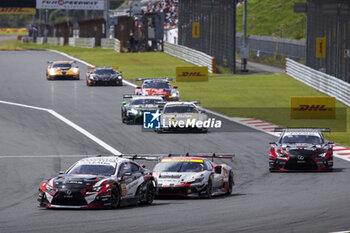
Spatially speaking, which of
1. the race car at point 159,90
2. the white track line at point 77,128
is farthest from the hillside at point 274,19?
the white track line at point 77,128

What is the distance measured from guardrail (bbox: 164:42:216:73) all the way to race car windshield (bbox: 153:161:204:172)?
48599 millimetres

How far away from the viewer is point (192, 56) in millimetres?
76312

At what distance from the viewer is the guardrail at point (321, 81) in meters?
50.5

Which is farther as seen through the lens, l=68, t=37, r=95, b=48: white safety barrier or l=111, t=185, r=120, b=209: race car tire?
l=68, t=37, r=95, b=48: white safety barrier

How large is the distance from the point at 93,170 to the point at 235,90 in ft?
131

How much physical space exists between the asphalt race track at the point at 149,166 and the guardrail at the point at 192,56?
19.5 meters

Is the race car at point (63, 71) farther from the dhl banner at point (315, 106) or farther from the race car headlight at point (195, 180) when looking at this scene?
the race car headlight at point (195, 180)

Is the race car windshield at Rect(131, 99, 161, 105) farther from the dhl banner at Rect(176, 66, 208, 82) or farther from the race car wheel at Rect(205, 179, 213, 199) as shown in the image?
the dhl banner at Rect(176, 66, 208, 82)

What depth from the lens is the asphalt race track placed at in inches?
604

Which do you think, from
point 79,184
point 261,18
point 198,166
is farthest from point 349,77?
point 261,18

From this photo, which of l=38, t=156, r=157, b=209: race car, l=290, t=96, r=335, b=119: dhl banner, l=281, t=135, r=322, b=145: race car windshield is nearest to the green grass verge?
l=290, t=96, r=335, b=119: dhl banner

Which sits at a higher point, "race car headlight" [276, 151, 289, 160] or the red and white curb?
"race car headlight" [276, 151, 289, 160]

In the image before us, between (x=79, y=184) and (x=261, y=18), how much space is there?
99344 millimetres

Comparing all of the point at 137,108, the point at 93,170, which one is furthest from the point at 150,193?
the point at 137,108
